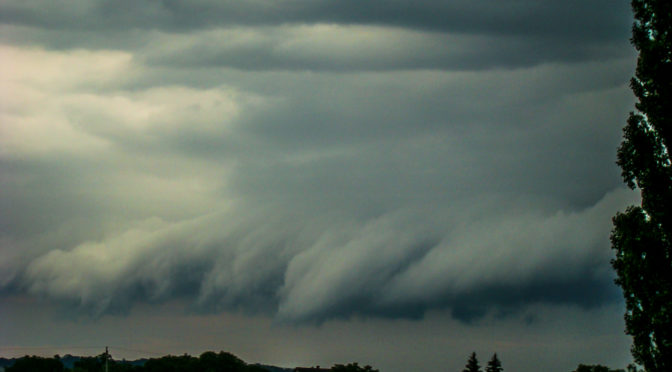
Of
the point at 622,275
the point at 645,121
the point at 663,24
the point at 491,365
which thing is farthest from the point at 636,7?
the point at 491,365

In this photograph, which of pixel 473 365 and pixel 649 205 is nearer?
pixel 649 205

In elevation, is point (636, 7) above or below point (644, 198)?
above

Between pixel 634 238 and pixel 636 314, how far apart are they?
3142 mm

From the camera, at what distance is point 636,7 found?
4341cm

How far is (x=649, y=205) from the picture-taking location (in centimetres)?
4097

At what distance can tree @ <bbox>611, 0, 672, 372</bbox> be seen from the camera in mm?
40000

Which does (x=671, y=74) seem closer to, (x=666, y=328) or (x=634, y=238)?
(x=634, y=238)

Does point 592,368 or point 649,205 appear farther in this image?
point 592,368

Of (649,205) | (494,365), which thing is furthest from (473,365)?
(649,205)

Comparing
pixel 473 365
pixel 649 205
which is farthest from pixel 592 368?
pixel 649 205

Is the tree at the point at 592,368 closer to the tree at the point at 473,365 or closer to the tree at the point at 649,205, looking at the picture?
the tree at the point at 473,365

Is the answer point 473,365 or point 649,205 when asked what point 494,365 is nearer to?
point 473,365

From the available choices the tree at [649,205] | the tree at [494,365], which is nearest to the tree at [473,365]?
the tree at [494,365]

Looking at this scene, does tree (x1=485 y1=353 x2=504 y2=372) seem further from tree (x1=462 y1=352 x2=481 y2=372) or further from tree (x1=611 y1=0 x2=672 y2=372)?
tree (x1=611 y1=0 x2=672 y2=372)
